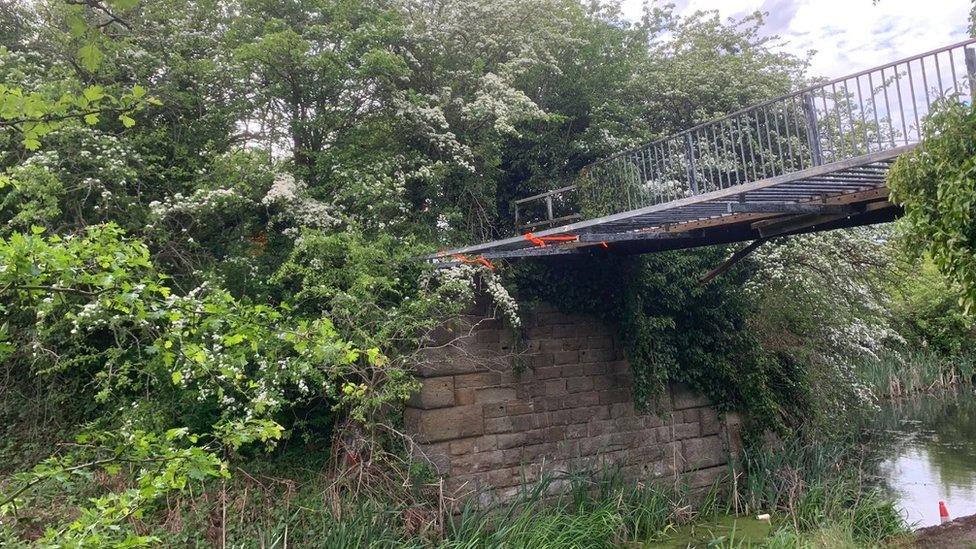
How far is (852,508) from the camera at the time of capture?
23.0 feet

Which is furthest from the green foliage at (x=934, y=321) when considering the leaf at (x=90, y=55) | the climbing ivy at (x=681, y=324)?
the leaf at (x=90, y=55)

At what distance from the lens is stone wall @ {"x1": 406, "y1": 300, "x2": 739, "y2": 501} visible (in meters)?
6.50

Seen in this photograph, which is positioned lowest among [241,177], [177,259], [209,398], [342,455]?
[342,455]

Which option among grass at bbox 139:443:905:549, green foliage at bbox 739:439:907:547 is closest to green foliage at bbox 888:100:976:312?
grass at bbox 139:443:905:549

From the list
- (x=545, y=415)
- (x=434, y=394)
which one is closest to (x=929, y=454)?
(x=545, y=415)

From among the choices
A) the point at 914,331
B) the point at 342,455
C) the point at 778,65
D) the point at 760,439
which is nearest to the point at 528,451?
the point at 342,455

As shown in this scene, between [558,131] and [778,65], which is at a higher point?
[778,65]

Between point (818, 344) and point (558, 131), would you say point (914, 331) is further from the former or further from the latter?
point (558, 131)

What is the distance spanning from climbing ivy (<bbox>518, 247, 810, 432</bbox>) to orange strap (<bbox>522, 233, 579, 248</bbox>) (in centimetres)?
102

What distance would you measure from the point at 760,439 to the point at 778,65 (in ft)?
19.7

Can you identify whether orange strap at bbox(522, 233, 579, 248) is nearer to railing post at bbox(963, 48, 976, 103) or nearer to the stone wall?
the stone wall

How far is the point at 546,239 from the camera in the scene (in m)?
6.12

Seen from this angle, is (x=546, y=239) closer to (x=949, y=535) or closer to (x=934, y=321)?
(x=949, y=535)

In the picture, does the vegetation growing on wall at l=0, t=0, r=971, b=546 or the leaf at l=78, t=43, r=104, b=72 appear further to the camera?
the vegetation growing on wall at l=0, t=0, r=971, b=546
